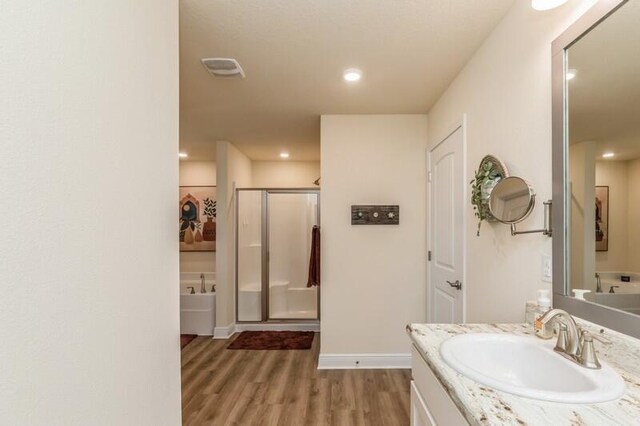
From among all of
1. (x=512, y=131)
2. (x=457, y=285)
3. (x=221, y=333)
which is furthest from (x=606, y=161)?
(x=221, y=333)

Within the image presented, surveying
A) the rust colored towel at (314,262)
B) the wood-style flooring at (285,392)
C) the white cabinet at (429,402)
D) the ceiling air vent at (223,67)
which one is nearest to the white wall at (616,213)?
the white cabinet at (429,402)

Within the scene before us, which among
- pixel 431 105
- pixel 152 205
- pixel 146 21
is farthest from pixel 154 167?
pixel 431 105

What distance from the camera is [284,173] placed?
553 cm

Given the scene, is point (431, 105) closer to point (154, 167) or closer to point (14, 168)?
point (154, 167)

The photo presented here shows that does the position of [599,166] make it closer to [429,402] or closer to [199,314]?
[429,402]

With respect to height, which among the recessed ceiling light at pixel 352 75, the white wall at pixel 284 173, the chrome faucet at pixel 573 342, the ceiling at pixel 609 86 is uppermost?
the recessed ceiling light at pixel 352 75

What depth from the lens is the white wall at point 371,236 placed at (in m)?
3.12

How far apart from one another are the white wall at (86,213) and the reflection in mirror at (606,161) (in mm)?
1595

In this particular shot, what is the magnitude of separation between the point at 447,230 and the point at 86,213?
2.33 meters

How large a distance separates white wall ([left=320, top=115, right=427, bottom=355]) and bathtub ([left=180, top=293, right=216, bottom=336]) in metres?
1.76

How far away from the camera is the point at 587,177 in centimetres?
115

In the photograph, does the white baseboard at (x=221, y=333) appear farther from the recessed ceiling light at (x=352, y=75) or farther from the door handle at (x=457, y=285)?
the recessed ceiling light at (x=352, y=75)

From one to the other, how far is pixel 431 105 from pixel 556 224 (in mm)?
1921

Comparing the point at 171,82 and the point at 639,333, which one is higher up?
the point at 171,82
